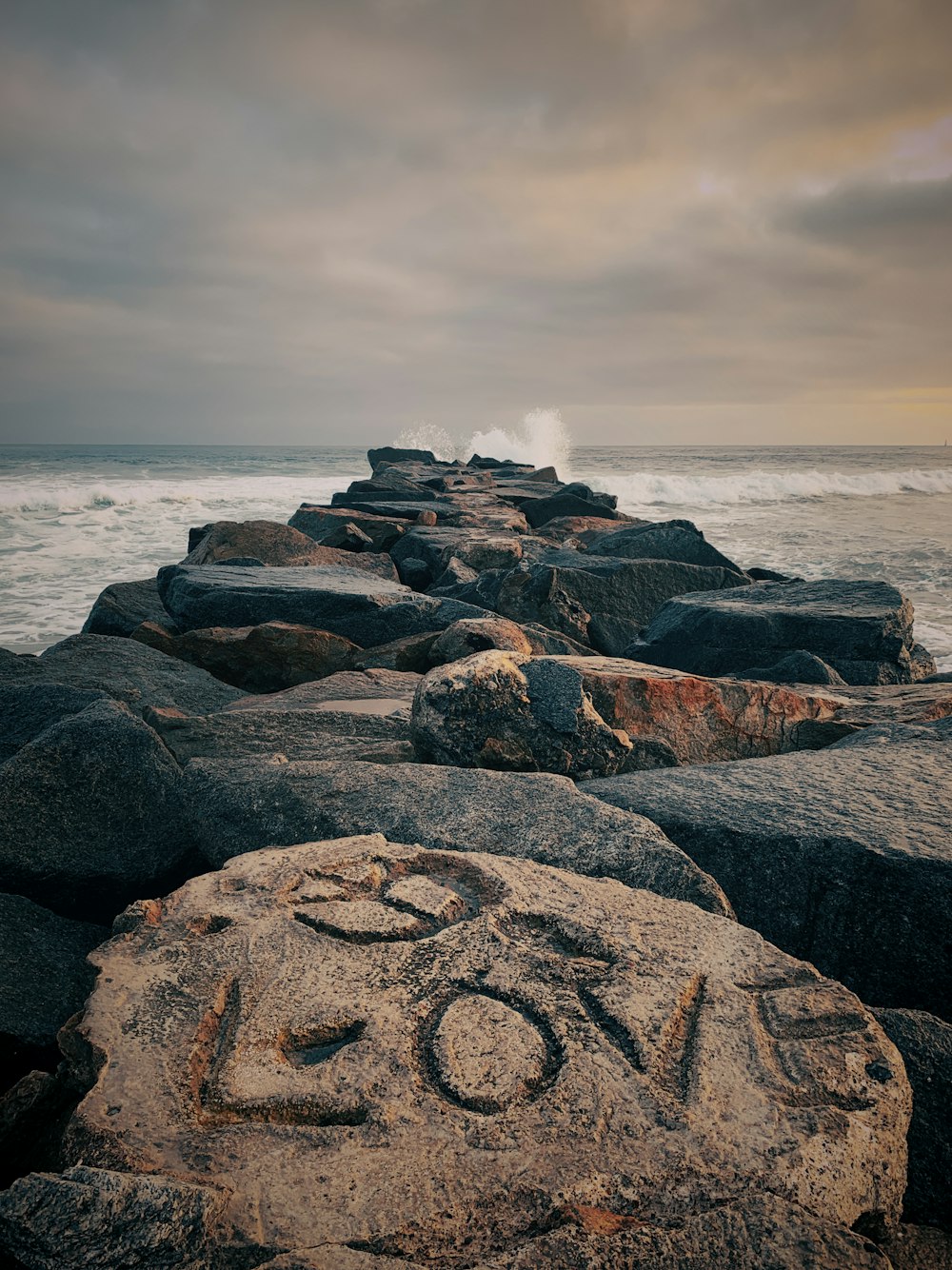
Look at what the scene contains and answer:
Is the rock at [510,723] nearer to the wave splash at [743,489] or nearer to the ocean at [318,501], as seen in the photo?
the ocean at [318,501]

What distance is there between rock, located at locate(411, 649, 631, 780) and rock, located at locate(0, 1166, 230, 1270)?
151 centimetres

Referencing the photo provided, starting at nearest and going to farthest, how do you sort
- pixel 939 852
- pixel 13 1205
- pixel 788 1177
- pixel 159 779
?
1. pixel 13 1205
2. pixel 788 1177
3. pixel 939 852
4. pixel 159 779

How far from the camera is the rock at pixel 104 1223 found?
972 mm

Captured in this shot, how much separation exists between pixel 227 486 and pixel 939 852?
26.3 metres

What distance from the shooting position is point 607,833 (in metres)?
1.97

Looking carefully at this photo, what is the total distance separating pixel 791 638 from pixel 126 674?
12.1ft

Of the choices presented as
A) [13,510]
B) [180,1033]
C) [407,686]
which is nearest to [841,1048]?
[180,1033]

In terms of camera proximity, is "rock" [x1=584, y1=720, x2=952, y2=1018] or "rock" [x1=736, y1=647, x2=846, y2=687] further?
"rock" [x1=736, y1=647, x2=846, y2=687]

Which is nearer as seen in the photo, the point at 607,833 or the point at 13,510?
the point at 607,833

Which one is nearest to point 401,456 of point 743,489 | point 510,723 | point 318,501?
point 318,501

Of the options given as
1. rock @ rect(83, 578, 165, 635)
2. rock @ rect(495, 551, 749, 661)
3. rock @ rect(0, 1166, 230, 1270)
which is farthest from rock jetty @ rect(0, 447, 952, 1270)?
rock @ rect(83, 578, 165, 635)

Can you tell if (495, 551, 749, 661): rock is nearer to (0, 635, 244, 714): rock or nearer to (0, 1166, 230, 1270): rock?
(0, 635, 244, 714): rock

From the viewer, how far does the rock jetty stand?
1061 mm

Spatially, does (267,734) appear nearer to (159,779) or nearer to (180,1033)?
(159,779)
